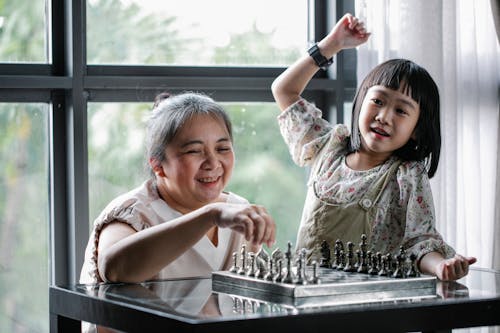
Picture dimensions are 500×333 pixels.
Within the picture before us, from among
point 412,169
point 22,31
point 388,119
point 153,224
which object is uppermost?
point 22,31

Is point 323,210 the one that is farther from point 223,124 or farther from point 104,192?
point 104,192

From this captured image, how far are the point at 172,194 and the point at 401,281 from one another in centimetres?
59

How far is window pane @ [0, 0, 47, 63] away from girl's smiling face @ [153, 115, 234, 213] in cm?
81

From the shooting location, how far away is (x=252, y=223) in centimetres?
155

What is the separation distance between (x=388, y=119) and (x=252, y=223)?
590 millimetres

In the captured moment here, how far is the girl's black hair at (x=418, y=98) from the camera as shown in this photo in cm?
205

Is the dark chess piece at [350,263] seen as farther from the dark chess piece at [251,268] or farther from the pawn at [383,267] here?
the dark chess piece at [251,268]

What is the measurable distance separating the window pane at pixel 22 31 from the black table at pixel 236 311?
43.9 inches

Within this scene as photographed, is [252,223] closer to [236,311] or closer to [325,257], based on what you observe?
[236,311]

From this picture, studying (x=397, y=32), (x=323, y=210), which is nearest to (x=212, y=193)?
(x=323, y=210)

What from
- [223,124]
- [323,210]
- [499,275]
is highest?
[223,124]

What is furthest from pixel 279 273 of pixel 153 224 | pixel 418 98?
pixel 418 98

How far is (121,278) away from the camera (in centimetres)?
171

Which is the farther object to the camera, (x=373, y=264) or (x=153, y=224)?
(x=153, y=224)
